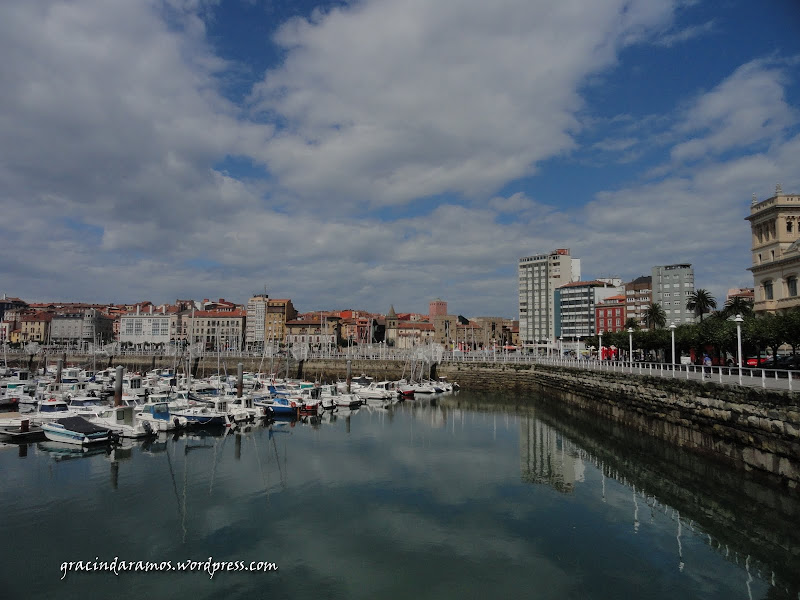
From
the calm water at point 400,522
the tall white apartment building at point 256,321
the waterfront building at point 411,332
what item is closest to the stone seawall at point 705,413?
the calm water at point 400,522

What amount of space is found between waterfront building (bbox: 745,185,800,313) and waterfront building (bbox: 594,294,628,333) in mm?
73582

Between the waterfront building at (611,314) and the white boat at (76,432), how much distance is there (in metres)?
115

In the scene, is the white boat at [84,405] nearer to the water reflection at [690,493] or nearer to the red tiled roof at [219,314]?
the water reflection at [690,493]

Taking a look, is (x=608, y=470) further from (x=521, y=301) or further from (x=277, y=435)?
(x=521, y=301)

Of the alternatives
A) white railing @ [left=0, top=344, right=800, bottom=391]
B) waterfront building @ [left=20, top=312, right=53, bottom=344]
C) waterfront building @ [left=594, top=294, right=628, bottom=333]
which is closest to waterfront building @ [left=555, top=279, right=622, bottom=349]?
waterfront building @ [left=594, top=294, right=628, bottom=333]

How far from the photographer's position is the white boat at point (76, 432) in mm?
30859

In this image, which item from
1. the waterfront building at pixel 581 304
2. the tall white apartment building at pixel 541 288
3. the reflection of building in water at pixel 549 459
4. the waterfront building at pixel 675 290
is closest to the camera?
the reflection of building in water at pixel 549 459

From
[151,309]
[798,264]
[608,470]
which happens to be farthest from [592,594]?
[151,309]

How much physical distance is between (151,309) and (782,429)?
181448 millimetres

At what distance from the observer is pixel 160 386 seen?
56281mm

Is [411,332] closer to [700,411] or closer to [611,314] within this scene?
[611,314]

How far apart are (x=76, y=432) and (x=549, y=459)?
27.6 meters

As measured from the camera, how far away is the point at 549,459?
29.8 m

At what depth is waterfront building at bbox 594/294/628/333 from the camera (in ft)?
414
